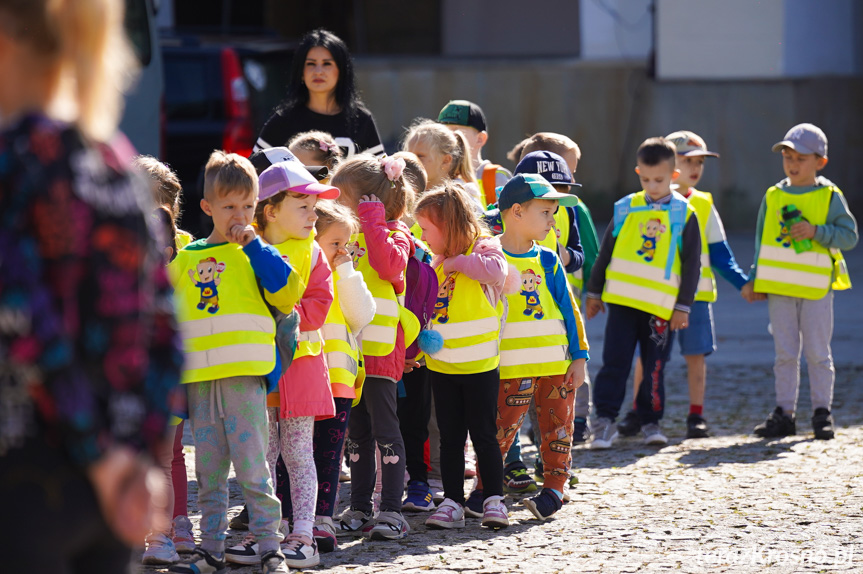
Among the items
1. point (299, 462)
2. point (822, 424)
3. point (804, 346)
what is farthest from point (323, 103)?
point (822, 424)

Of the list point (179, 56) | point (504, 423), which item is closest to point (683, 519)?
point (504, 423)

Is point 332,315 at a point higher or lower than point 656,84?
lower

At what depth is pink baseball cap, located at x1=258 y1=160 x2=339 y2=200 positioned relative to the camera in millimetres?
4312

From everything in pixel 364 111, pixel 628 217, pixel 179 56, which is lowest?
pixel 628 217

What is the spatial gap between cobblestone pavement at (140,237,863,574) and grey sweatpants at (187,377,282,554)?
0.26m

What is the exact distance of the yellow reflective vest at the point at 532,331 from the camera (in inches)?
201

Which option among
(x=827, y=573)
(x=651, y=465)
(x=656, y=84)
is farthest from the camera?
(x=656, y=84)

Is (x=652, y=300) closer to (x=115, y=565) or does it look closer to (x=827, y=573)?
(x=827, y=573)

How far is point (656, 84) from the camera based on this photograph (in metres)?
17.8

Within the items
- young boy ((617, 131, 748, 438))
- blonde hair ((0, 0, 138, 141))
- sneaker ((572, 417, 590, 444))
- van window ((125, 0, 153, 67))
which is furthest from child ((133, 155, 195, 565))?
van window ((125, 0, 153, 67))

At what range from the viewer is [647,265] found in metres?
6.57

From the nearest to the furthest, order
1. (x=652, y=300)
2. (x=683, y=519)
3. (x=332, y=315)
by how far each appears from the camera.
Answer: (x=332, y=315), (x=683, y=519), (x=652, y=300)

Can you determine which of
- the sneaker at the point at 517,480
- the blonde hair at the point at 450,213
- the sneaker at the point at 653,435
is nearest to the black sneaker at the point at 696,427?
the sneaker at the point at 653,435

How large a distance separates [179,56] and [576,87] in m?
7.66
